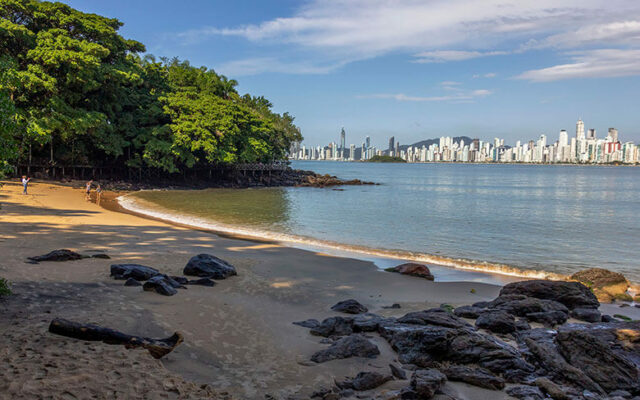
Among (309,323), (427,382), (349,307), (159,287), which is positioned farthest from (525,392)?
(159,287)

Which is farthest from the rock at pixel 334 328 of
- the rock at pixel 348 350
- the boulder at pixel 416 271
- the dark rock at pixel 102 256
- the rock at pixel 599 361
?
the dark rock at pixel 102 256

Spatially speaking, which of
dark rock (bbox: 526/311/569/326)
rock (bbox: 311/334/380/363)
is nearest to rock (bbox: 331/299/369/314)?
rock (bbox: 311/334/380/363)

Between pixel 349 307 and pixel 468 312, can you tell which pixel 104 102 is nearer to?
pixel 349 307

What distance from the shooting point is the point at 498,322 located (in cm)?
781

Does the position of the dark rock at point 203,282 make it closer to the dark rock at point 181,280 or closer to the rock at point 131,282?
the dark rock at point 181,280

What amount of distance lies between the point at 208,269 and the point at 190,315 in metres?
3.35

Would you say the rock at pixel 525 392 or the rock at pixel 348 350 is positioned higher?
the rock at pixel 348 350

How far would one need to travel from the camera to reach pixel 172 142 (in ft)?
152

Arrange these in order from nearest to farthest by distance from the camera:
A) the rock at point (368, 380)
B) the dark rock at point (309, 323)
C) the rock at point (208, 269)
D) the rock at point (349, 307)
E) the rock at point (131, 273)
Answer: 1. the rock at point (368, 380)
2. the dark rock at point (309, 323)
3. the rock at point (349, 307)
4. the rock at point (131, 273)
5. the rock at point (208, 269)

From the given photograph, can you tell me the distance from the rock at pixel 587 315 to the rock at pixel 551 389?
12.4 ft

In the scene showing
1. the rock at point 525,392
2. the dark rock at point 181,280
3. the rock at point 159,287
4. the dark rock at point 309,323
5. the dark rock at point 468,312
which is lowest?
the dark rock at point 468,312

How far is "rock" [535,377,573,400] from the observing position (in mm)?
5344

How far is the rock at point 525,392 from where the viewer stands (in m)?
5.35

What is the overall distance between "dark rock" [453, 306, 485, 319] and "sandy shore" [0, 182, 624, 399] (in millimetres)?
811
